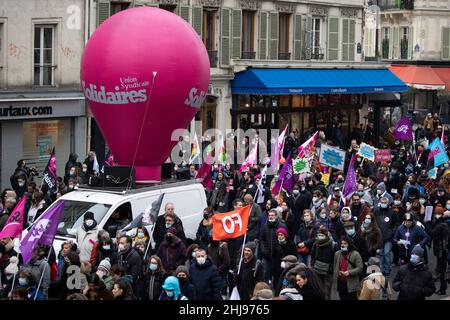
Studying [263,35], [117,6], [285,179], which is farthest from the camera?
[263,35]

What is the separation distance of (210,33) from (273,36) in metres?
3.49

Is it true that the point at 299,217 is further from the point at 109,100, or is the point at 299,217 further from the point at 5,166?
the point at 5,166

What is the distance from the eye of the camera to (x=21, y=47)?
29719mm

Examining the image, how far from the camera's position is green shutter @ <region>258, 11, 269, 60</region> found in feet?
127

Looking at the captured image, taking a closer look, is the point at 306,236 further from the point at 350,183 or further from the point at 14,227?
the point at 14,227

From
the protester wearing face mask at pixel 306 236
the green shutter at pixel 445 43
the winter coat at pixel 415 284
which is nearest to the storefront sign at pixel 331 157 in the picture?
the protester wearing face mask at pixel 306 236

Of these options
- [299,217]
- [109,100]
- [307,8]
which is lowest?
[299,217]

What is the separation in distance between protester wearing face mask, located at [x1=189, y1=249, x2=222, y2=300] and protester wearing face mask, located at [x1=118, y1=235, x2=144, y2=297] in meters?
0.84

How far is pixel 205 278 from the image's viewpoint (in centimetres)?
1516

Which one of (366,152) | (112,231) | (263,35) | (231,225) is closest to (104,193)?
(112,231)

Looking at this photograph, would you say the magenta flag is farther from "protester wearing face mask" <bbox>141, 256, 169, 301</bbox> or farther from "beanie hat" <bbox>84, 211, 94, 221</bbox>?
"protester wearing face mask" <bbox>141, 256, 169, 301</bbox>

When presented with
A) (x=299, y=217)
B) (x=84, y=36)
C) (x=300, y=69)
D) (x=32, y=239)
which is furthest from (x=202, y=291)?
(x=300, y=69)

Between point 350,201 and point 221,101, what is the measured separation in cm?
1554

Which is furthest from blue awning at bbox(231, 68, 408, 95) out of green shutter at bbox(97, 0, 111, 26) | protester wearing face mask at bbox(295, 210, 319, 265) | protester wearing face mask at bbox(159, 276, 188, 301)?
protester wearing face mask at bbox(159, 276, 188, 301)
